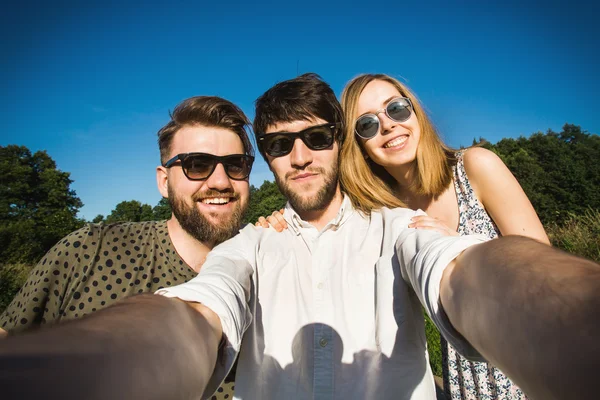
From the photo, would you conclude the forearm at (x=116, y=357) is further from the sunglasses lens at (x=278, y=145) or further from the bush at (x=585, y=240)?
the bush at (x=585, y=240)

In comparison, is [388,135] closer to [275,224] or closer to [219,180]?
[275,224]

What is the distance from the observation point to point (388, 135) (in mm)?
2832

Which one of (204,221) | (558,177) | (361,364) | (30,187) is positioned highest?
(30,187)

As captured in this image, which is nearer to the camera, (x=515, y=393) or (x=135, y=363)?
(x=135, y=363)

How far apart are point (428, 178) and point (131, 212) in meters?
66.9

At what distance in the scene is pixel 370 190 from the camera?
2658 millimetres

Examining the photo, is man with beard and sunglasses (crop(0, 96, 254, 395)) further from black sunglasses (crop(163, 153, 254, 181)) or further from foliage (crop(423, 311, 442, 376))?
foliage (crop(423, 311, 442, 376))

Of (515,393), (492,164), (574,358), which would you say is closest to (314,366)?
(574,358)

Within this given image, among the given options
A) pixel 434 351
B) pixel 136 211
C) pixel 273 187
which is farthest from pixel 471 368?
pixel 136 211

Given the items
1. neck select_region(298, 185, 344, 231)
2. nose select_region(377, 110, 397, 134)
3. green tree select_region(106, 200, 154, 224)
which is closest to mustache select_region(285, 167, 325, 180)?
neck select_region(298, 185, 344, 231)

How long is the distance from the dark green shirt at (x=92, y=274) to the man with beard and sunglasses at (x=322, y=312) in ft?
2.43

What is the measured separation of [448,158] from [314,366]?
2454 mm

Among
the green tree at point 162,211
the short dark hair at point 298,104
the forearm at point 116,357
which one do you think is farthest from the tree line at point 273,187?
the forearm at point 116,357

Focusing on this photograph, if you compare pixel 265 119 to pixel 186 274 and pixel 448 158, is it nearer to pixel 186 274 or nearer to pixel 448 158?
pixel 186 274
